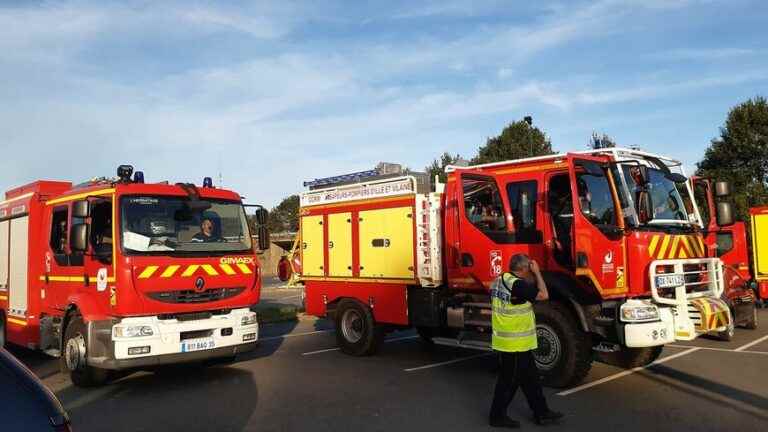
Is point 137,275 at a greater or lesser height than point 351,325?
greater

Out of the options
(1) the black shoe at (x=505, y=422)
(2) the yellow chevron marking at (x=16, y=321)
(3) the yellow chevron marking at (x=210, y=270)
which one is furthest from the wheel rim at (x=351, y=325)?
(2) the yellow chevron marking at (x=16, y=321)

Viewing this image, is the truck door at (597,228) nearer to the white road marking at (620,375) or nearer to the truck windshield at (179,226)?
the white road marking at (620,375)

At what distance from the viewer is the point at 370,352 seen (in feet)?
33.7

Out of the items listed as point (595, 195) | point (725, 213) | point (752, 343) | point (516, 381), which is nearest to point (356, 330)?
point (595, 195)

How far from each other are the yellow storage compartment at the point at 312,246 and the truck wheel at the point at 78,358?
4079 millimetres

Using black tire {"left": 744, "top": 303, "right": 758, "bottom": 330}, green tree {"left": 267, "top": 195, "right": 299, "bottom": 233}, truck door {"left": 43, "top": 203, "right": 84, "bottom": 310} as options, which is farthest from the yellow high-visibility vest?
green tree {"left": 267, "top": 195, "right": 299, "bottom": 233}

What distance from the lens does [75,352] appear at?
26.2ft

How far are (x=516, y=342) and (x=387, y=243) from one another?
4.27 meters

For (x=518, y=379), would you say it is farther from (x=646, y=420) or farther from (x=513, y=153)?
(x=513, y=153)

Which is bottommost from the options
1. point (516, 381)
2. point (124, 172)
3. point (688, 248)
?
point (516, 381)

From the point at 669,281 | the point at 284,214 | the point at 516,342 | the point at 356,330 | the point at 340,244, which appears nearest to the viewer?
the point at 516,342

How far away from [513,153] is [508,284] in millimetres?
30786

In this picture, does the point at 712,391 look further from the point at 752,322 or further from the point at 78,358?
the point at 78,358

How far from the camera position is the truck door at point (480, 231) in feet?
27.9
